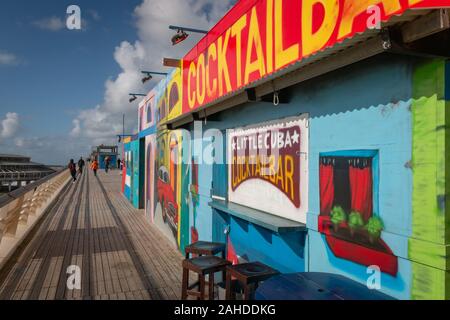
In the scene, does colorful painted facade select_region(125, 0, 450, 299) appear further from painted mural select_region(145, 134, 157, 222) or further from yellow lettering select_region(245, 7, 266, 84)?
painted mural select_region(145, 134, 157, 222)

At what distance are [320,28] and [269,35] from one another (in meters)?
0.94

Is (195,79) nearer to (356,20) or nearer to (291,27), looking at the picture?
(291,27)

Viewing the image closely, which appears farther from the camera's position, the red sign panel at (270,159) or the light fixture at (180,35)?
the light fixture at (180,35)

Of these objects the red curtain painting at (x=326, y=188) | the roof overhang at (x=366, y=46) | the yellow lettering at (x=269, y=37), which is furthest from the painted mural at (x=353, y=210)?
the yellow lettering at (x=269, y=37)

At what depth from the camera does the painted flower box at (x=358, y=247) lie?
7.79 ft

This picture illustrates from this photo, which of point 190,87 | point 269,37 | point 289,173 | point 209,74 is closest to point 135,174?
point 190,87

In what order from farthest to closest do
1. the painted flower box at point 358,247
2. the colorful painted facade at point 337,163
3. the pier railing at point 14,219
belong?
the pier railing at point 14,219 < the painted flower box at point 358,247 < the colorful painted facade at point 337,163

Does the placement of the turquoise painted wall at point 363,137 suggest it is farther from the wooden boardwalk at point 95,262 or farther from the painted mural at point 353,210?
the wooden boardwalk at point 95,262

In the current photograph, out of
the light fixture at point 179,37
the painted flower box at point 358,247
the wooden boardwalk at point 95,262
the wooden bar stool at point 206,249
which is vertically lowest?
the wooden boardwalk at point 95,262

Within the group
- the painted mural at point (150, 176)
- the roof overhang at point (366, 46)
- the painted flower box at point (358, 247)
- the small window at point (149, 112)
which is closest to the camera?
the roof overhang at point (366, 46)

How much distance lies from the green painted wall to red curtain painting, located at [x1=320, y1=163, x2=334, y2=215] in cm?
82

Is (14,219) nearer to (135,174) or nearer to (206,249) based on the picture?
(206,249)

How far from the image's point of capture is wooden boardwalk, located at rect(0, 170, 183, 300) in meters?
4.99

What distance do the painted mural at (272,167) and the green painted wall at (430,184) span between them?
126 cm
